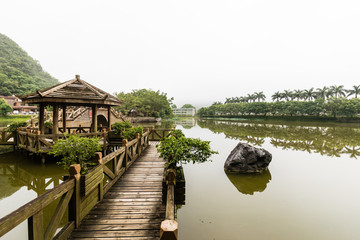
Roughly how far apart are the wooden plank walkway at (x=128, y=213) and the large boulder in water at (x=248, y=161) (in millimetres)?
4158

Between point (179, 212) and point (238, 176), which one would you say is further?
point (238, 176)

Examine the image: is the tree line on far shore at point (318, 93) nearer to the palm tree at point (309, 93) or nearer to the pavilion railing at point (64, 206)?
the palm tree at point (309, 93)

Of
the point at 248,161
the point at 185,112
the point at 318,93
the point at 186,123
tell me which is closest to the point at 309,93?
the point at 318,93

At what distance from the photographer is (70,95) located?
881cm

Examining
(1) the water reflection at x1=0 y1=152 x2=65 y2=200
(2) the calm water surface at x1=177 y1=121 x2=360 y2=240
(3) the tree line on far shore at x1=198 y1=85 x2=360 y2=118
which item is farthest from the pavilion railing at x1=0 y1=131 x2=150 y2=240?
(3) the tree line on far shore at x1=198 y1=85 x2=360 y2=118

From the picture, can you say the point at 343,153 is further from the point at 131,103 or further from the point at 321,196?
the point at 131,103

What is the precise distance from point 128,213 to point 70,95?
7.49 metres

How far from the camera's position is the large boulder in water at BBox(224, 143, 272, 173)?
824 cm

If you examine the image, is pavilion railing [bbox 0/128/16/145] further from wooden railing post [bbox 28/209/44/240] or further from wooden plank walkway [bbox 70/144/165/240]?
wooden railing post [bbox 28/209/44/240]

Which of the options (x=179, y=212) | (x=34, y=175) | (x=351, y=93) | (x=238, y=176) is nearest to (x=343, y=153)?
(x=238, y=176)

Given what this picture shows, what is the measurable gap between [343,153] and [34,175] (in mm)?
18044

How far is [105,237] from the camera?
10.1 feet

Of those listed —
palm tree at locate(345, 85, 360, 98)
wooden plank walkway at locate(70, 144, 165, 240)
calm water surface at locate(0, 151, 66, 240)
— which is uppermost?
palm tree at locate(345, 85, 360, 98)

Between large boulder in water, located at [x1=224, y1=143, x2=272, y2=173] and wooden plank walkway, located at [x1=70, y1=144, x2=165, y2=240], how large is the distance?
164 inches
